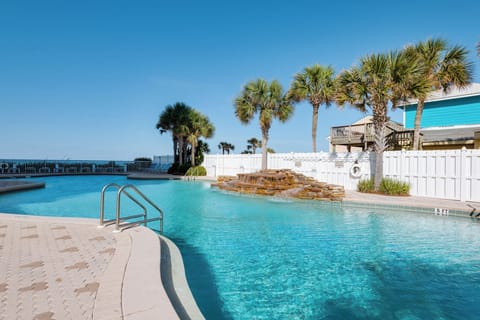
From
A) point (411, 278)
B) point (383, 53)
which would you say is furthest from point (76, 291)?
point (383, 53)

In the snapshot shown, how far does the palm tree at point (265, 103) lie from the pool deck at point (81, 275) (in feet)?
43.0

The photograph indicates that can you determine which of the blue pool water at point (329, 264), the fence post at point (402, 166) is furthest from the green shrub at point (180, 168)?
the fence post at point (402, 166)

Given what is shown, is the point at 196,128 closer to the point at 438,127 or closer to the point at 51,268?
the point at 438,127

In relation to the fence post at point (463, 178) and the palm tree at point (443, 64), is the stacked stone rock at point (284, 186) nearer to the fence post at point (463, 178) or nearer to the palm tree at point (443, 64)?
the fence post at point (463, 178)

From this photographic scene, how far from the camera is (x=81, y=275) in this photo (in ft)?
9.36

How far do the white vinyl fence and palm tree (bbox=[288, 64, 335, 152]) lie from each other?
1.67 metres

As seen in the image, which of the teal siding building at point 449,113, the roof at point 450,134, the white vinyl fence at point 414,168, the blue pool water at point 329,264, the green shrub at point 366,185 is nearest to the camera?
the blue pool water at point 329,264

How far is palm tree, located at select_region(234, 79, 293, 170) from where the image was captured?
16672mm

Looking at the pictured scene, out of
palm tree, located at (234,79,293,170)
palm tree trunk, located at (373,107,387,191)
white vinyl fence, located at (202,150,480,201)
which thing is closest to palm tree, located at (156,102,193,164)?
palm tree, located at (234,79,293,170)

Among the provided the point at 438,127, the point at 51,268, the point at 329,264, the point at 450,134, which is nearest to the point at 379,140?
the point at 450,134

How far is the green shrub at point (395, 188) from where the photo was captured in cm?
1127

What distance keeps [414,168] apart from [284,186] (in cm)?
566

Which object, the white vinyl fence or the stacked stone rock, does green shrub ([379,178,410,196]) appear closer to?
the white vinyl fence

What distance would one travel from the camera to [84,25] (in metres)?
13.5
